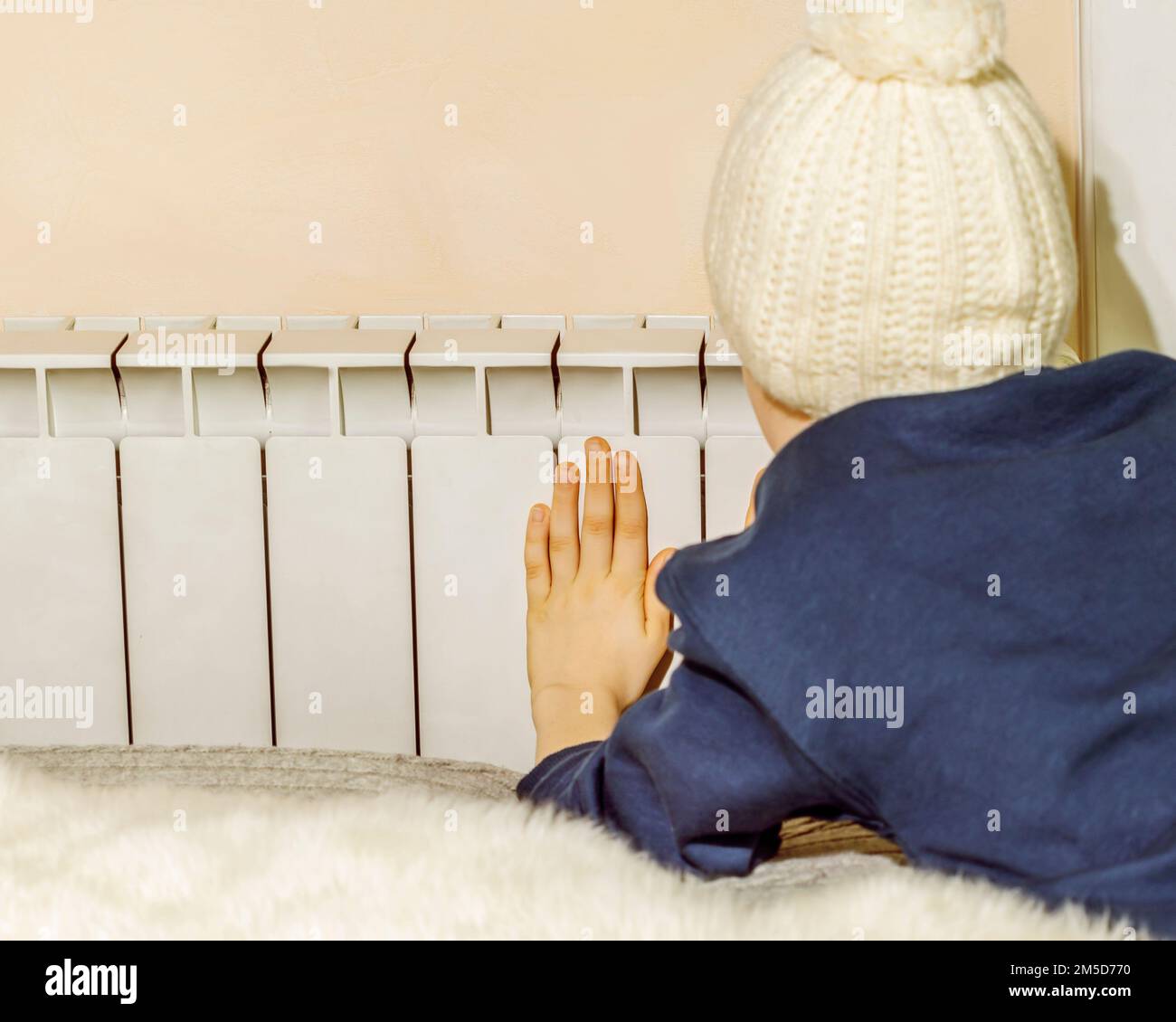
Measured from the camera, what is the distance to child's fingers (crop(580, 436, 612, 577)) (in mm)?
922

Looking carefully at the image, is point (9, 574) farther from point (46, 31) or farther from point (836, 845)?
point (836, 845)

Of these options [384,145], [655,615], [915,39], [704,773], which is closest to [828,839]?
[704,773]

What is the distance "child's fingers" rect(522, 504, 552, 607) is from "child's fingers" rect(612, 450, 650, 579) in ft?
0.15

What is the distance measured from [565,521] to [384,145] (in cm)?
30

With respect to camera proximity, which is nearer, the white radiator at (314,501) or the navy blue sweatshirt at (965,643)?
the navy blue sweatshirt at (965,643)

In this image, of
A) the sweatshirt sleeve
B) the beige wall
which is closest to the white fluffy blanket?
the sweatshirt sleeve

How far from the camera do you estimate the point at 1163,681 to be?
56cm

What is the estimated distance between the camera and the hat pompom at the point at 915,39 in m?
0.58

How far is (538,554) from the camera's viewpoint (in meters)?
0.93

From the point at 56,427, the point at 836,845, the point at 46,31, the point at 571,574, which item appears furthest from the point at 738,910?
the point at 46,31

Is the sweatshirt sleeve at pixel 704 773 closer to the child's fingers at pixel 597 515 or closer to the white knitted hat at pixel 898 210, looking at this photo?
the white knitted hat at pixel 898 210

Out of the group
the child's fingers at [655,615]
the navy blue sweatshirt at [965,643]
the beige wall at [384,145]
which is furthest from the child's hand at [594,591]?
the navy blue sweatshirt at [965,643]

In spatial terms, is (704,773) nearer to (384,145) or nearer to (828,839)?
(828,839)

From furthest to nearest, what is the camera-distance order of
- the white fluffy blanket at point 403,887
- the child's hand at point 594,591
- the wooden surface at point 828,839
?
1. the child's hand at point 594,591
2. the wooden surface at point 828,839
3. the white fluffy blanket at point 403,887
